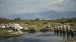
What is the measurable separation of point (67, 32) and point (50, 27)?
73.7 ft

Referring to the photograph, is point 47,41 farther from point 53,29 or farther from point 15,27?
point 53,29

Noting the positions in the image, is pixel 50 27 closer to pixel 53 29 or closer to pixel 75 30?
pixel 53 29

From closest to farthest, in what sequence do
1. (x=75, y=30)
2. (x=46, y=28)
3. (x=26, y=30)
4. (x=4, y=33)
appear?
(x=4, y=33)
(x=75, y=30)
(x=26, y=30)
(x=46, y=28)

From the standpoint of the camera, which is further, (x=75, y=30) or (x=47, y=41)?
(x=75, y=30)

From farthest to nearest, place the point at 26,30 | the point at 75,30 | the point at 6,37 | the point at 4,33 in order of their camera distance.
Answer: the point at 26,30 < the point at 75,30 < the point at 4,33 < the point at 6,37

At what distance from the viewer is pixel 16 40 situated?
2643 inches

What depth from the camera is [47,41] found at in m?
63.7

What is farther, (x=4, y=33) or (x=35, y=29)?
(x=35, y=29)

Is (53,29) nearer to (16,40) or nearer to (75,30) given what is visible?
(75,30)

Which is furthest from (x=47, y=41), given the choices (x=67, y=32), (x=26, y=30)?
(x=26, y=30)

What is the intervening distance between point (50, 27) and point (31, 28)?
513 inches

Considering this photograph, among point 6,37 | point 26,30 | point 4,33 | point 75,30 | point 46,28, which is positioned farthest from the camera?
point 46,28

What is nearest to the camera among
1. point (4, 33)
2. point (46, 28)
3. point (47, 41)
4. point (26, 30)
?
point (47, 41)

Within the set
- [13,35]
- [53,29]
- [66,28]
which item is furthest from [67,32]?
[13,35]
